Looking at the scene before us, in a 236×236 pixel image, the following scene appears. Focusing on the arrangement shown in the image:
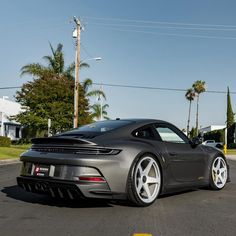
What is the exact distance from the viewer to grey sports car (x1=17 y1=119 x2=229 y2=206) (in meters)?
5.30

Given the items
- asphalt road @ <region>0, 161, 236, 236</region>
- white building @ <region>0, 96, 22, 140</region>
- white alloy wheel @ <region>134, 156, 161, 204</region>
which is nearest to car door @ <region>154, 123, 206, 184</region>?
white alloy wheel @ <region>134, 156, 161, 204</region>

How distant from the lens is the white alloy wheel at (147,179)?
18.8ft

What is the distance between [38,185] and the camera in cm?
559

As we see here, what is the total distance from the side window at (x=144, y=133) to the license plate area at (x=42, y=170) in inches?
52.1

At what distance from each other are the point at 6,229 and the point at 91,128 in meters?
2.20

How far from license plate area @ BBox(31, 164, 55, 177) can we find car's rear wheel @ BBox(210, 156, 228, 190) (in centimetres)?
314

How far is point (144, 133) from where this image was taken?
6242 millimetres

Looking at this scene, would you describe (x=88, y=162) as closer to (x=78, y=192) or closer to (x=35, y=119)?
A: (x=78, y=192)

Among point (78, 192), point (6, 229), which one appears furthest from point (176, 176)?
point (6, 229)

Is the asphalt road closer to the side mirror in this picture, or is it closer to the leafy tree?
the side mirror

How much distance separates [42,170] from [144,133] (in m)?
1.63

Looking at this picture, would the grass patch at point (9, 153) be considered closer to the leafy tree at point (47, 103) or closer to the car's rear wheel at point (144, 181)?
the leafy tree at point (47, 103)

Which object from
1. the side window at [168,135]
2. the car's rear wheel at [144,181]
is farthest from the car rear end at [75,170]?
the side window at [168,135]

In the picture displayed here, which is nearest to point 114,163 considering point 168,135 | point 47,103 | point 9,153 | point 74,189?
point 74,189
